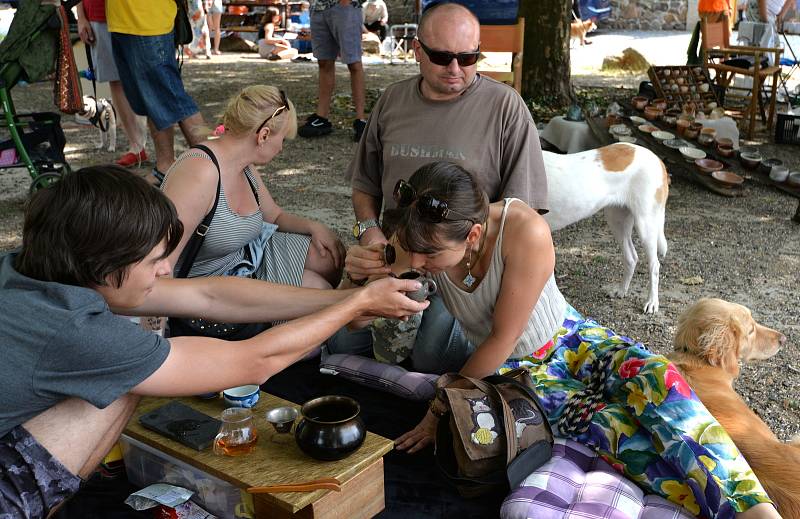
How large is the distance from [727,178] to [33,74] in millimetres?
6004

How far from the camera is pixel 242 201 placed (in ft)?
11.9

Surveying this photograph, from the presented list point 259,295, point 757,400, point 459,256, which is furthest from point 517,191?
point 757,400

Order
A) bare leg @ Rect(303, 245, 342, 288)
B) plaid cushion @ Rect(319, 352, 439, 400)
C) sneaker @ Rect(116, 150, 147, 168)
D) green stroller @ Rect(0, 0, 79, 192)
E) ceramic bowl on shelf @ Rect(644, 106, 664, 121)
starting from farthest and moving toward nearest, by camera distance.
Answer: ceramic bowl on shelf @ Rect(644, 106, 664, 121) < sneaker @ Rect(116, 150, 147, 168) < green stroller @ Rect(0, 0, 79, 192) < bare leg @ Rect(303, 245, 342, 288) < plaid cushion @ Rect(319, 352, 439, 400)

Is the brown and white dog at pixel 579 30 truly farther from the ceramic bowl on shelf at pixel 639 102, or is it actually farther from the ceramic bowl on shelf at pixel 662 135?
the ceramic bowl on shelf at pixel 662 135

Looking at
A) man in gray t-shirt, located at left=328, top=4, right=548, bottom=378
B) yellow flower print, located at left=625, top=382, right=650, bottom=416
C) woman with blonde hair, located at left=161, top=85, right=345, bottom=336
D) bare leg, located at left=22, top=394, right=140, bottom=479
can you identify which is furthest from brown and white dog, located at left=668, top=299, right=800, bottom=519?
bare leg, located at left=22, top=394, right=140, bottom=479

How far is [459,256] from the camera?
2713 mm

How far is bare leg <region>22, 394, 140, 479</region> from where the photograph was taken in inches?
84.5

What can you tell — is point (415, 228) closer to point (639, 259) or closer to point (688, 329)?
point (688, 329)

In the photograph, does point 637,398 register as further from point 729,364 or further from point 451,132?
point 451,132

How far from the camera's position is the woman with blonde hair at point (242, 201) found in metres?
3.29

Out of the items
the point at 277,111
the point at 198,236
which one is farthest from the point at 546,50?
the point at 198,236

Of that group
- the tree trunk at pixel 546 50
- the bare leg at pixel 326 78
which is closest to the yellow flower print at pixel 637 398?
the bare leg at pixel 326 78

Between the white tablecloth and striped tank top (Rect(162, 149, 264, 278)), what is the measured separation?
4.63 metres

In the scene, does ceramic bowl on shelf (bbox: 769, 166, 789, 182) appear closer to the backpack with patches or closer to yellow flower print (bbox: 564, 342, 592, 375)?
yellow flower print (bbox: 564, 342, 592, 375)
